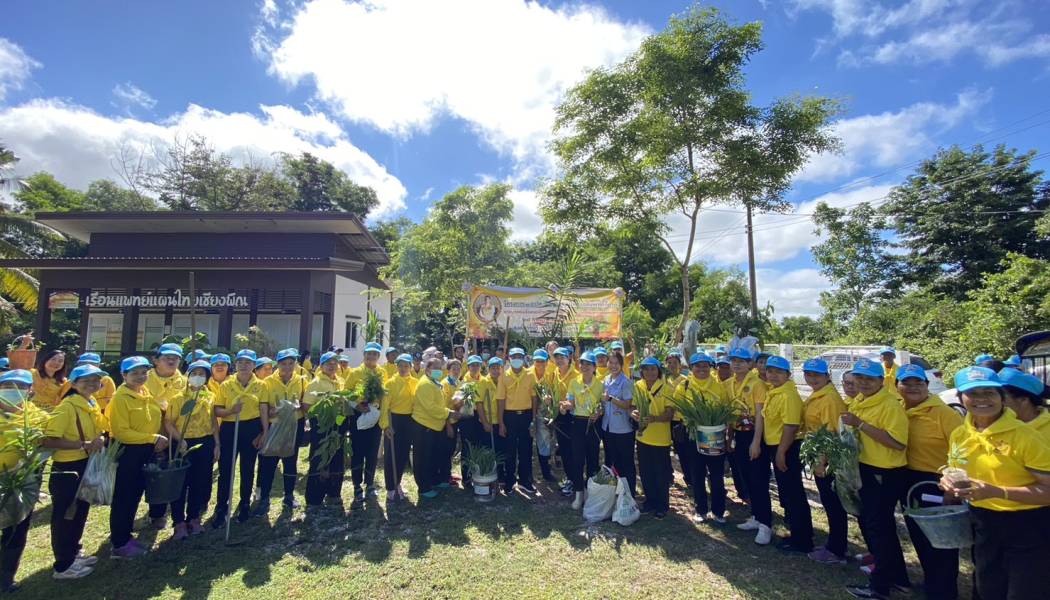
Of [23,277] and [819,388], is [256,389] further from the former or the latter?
[23,277]

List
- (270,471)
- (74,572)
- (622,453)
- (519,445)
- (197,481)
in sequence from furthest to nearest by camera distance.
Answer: (519,445) < (622,453) < (270,471) < (197,481) < (74,572)

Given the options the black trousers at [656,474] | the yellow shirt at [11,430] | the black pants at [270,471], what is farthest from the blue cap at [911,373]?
the yellow shirt at [11,430]

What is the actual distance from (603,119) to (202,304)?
500 inches

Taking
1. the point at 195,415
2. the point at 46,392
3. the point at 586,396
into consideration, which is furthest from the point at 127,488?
the point at 586,396

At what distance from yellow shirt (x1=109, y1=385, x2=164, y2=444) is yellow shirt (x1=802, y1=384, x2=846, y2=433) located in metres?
6.15

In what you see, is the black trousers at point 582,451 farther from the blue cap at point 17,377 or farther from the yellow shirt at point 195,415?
the blue cap at point 17,377

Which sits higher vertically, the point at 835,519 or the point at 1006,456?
the point at 1006,456

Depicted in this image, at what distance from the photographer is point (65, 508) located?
4160 millimetres

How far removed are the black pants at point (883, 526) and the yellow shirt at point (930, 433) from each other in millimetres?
179

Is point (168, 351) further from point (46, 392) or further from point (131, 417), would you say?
point (46, 392)

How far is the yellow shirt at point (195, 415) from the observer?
491 cm

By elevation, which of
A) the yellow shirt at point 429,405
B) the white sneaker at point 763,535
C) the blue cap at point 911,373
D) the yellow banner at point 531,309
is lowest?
the white sneaker at point 763,535

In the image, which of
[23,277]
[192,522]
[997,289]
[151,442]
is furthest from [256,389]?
[997,289]

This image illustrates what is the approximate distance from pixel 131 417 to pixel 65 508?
818 mm
